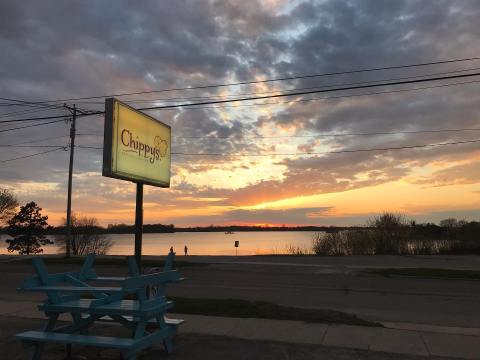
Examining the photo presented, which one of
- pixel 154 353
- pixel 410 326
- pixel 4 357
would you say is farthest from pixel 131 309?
pixel 410 326

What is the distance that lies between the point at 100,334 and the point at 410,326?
17.1ft

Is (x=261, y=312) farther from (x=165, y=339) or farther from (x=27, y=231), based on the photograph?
(x=27, y=231)

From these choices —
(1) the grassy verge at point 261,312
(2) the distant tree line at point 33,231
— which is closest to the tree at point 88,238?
(2) the distant tree line at point 33,231

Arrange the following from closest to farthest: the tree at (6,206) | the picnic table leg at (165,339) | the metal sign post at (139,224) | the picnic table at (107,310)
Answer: the picnic table at (107,310) < the picnic table leg at (165,339) < the metal sign post at (139,224) < the tree at (6,206)

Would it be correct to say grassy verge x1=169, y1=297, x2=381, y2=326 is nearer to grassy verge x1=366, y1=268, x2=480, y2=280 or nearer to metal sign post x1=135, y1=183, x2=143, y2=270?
metal sign post x1=135, y1=183, x2=143, y2=270

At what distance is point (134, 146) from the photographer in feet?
28.4

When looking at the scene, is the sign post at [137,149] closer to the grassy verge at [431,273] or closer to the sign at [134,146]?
the sign at [134,146]

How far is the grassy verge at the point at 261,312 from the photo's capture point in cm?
865

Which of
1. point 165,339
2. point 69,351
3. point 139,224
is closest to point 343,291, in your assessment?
point 139,224

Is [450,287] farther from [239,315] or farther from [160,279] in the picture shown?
[160,279]

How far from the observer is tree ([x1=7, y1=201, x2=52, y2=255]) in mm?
65875

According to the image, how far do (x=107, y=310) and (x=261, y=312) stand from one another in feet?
14.0

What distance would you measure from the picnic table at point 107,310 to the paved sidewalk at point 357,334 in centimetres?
165

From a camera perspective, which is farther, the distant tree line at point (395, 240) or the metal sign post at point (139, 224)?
the distant tree line at point (395, 240)
